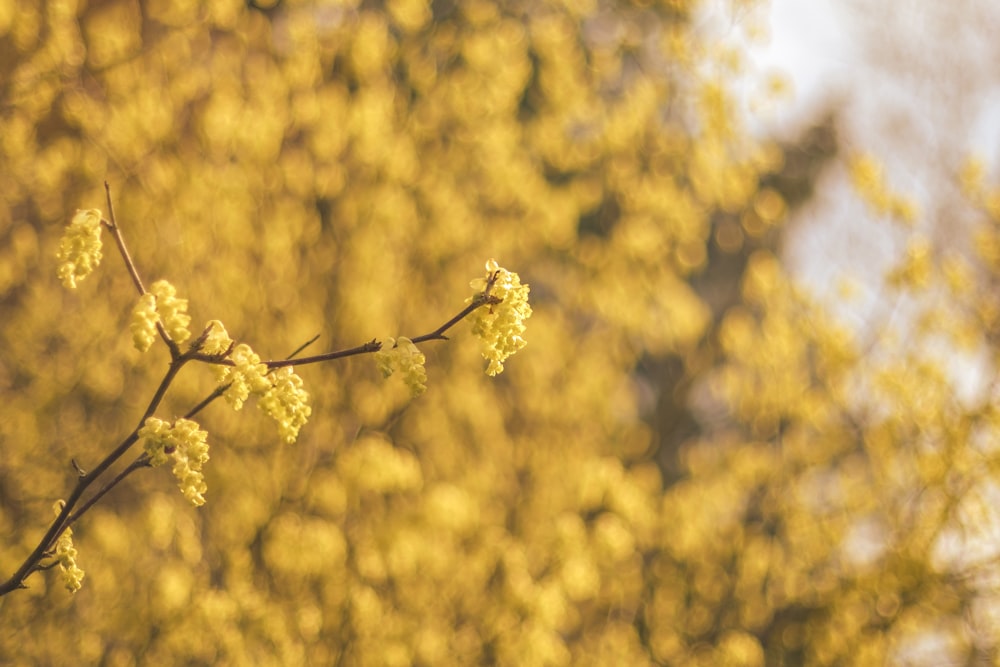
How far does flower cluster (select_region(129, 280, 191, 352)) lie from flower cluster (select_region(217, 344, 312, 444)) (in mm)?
62

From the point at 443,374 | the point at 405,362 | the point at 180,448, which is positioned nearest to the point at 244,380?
the point at 180,448

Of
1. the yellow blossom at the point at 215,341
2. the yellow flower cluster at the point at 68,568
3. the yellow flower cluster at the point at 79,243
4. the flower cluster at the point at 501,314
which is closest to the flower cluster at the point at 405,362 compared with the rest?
the flower cluster at the point at 501,314

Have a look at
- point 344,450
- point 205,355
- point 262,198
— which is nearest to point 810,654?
point 344,450

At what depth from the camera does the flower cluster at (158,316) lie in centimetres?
173

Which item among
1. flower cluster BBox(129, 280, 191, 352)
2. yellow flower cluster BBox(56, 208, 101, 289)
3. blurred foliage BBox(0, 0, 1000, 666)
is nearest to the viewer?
flower cluster BBox(129, 280, 191, 352)

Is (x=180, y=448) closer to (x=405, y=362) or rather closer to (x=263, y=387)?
(x=263, y=387)

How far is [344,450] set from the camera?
4.89 meters

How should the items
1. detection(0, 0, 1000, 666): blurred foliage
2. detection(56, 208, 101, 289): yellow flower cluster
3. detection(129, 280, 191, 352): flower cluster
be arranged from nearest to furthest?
detection(129, 280, 191, 352): flower cluster, detection(56, 208, 101, 289): yellow flower cluster, detection(0, 0, 1000, 666): blurred foliage

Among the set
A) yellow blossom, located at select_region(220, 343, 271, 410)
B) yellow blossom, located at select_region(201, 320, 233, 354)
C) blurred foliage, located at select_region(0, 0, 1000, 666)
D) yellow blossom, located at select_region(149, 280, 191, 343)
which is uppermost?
yellow blossom, located at select_region(149, 280, 191, 343)

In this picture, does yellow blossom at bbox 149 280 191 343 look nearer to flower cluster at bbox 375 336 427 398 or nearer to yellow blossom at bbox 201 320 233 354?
yellow blossom at bbox 201 320 233 354

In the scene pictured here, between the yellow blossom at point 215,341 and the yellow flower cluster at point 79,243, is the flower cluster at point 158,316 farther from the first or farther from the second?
the yellow flower cluster at point 79,243

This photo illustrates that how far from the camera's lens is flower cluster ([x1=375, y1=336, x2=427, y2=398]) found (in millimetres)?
1858

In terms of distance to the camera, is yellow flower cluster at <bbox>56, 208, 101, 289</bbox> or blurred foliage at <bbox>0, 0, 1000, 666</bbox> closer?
yellow flower cluster at <bbox>56, 208, 101, 289</bbox>

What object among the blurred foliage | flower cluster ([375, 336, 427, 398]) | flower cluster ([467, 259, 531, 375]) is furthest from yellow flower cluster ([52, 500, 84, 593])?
the blurred foliage
